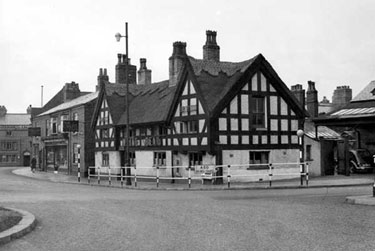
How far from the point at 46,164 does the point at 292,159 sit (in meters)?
32.9

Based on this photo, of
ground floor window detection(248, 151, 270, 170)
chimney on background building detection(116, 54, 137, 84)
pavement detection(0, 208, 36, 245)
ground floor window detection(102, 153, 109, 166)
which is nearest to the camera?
pavement detection(0, 208, 36, 245)

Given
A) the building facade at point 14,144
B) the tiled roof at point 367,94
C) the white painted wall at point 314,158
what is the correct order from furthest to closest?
the building facade at point 14,144
the tiled roof at point 367,94
the white painted wall at point 314,158

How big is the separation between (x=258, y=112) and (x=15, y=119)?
6917cm

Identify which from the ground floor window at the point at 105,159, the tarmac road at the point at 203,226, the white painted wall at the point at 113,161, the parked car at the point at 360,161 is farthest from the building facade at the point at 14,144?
the tarmac road at the point at 203,226

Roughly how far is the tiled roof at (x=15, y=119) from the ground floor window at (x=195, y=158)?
64944 mm

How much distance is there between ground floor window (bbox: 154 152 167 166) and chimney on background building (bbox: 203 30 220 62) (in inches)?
275

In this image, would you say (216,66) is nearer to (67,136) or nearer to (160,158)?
(160,158)

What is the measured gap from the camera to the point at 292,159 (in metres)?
32.5

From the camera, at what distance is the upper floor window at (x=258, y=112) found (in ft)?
103

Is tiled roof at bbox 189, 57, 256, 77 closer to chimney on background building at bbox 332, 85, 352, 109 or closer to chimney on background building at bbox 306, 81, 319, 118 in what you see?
chimney on background building at bbox 306, 81, 319, 118

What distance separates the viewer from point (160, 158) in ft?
114

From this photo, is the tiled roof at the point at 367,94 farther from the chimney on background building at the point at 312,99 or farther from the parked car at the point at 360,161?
the chimney on background building at the point at 312,99

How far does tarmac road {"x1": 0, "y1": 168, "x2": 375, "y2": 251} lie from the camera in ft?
31.3

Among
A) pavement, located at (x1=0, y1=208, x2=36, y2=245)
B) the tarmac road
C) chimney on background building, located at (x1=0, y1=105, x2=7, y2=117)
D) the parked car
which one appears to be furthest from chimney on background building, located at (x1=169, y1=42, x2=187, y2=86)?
chimney on background building, located at (x1=0, y1=105, x2=7, y2=117)
